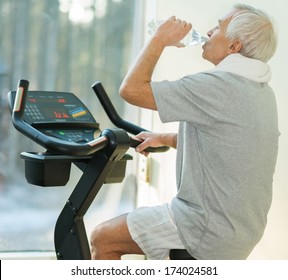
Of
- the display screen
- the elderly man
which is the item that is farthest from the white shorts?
the display screen

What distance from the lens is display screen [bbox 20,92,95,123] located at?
2.01 metres

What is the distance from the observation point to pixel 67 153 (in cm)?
164

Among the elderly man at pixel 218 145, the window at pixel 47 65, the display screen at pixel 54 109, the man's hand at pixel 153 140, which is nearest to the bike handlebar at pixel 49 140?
the display screen at pixel 54 109

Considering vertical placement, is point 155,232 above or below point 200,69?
below

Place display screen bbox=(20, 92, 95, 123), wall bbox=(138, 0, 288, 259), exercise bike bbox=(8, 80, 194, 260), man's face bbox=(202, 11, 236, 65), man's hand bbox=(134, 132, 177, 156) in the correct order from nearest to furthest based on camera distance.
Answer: exercise bike bbox=(8, 80, 194, 260) < man's face bbox=(202, 11, 236, 65) < display screen bbox=(20, 92, 95, 123) < man's hand bbox=(134, 132, 177, 156) < wall bbox=(138, 0, 288, 259)

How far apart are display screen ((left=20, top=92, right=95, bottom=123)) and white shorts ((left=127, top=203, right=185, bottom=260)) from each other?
525mm

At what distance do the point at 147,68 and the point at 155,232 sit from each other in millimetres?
609

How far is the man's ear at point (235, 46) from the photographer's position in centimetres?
184

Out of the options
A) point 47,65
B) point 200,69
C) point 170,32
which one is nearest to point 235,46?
point 170,32

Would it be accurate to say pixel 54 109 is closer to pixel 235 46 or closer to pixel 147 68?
pixel 147 68

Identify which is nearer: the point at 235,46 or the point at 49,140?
the point at 49,140

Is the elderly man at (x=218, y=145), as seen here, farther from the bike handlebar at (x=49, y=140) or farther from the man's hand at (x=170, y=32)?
the bike handlebar at (x=49, y=140)

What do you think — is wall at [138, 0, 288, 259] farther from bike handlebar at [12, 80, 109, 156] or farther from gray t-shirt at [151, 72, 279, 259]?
bike handlebar at [12, 80, 109, 156]
